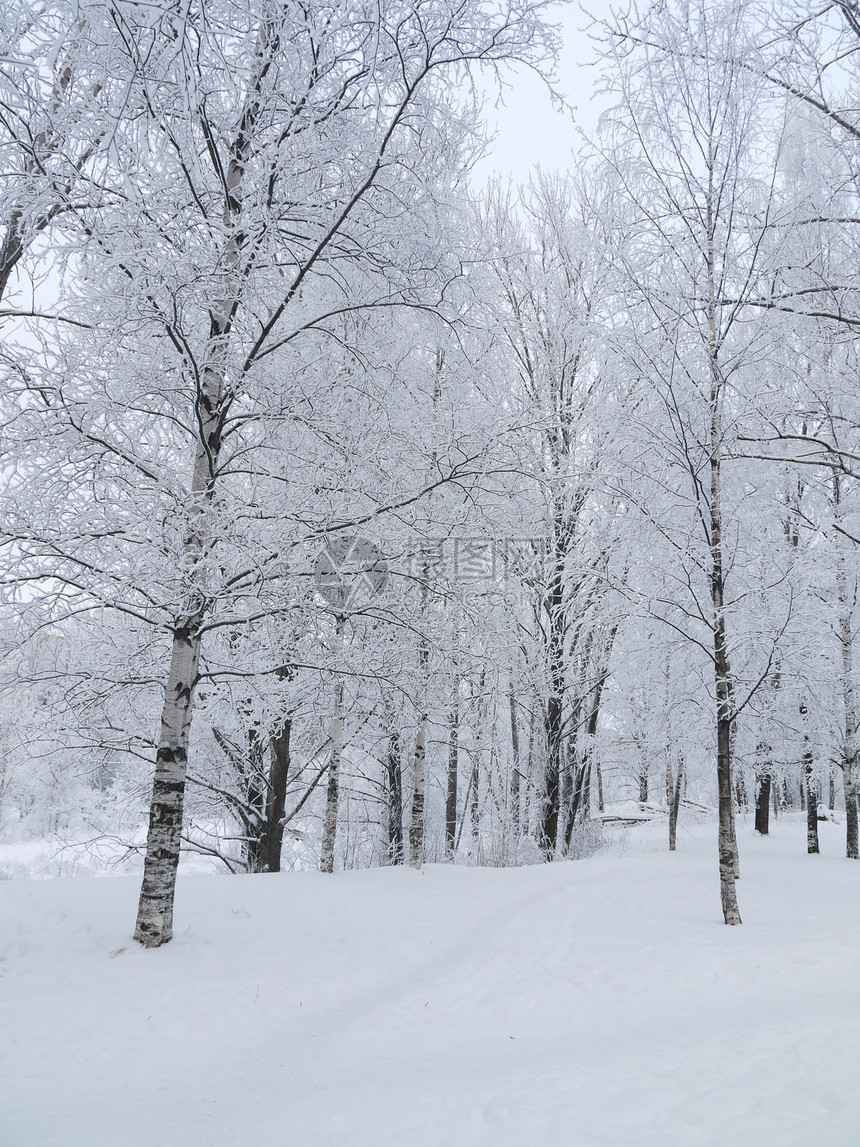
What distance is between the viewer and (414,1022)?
4355 mm

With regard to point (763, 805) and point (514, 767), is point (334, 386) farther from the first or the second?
point (763, 805)

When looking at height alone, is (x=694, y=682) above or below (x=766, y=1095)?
above

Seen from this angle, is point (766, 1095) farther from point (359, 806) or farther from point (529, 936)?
point (359, 806)

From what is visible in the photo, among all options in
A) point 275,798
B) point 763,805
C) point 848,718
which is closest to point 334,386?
point 275,798

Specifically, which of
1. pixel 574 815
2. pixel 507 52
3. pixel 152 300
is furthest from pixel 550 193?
pixel 574 815

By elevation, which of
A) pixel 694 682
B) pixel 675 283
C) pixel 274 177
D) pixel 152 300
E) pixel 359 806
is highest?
pixel 675 283

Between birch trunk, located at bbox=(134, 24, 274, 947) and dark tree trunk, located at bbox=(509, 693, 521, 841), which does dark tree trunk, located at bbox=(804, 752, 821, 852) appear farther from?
birch trunk, located at bbox=(134, 24, 274, 947)

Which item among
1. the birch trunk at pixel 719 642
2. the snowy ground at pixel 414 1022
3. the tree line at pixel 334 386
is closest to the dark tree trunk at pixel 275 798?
the tree line at pixel 334 386

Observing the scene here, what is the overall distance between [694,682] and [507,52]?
1068cm

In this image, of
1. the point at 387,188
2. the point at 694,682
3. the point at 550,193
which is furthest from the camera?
the point at 550,193

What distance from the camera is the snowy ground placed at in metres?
2.89

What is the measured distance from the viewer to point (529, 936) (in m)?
6.31

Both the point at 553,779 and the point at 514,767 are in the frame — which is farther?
the point at 514,767

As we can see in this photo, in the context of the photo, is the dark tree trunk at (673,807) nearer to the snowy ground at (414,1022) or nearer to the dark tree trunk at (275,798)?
the snowy ground at (414,1022)
